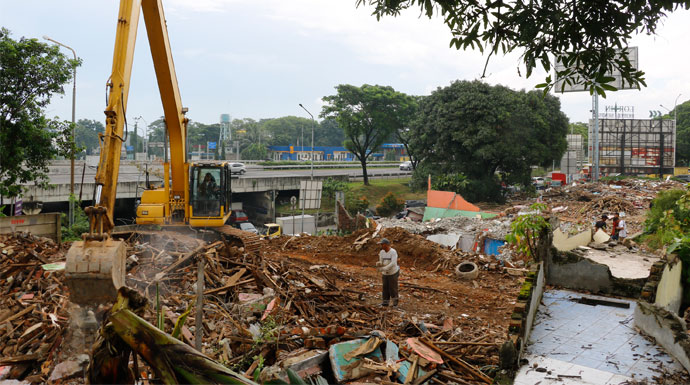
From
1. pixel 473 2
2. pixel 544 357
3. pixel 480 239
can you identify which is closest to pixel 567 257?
pixel 544 357

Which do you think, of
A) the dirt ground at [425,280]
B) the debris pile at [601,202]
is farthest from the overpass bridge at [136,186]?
the debris pile at [601,202]

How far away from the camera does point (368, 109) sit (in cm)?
4122

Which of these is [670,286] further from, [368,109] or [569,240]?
[368,109]

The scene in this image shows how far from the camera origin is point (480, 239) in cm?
1920

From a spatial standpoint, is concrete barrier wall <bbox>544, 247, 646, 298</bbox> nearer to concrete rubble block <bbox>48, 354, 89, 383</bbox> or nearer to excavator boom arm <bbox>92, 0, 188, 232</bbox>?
excavator boom arm <bbox>92, 0, 188, 232</bbox>

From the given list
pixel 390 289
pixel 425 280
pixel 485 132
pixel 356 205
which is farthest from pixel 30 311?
pixel 356 205

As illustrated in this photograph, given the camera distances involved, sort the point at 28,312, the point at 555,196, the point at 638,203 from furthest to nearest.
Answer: the point at 555,196, the point at 638,203, the point at 28,312

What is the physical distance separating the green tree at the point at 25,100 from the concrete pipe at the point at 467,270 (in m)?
13.2

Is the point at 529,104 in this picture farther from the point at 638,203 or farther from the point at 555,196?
the point at 638,203

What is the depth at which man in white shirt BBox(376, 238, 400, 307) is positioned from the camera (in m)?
10.3

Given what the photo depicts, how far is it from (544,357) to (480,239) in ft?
40.1

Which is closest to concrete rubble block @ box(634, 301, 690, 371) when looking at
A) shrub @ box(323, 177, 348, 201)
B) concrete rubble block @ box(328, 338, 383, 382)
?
concrete rubble block @ box(328, 338, 383, 382)

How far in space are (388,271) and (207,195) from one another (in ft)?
18.5

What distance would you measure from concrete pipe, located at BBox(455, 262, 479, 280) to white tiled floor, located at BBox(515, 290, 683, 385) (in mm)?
4234
